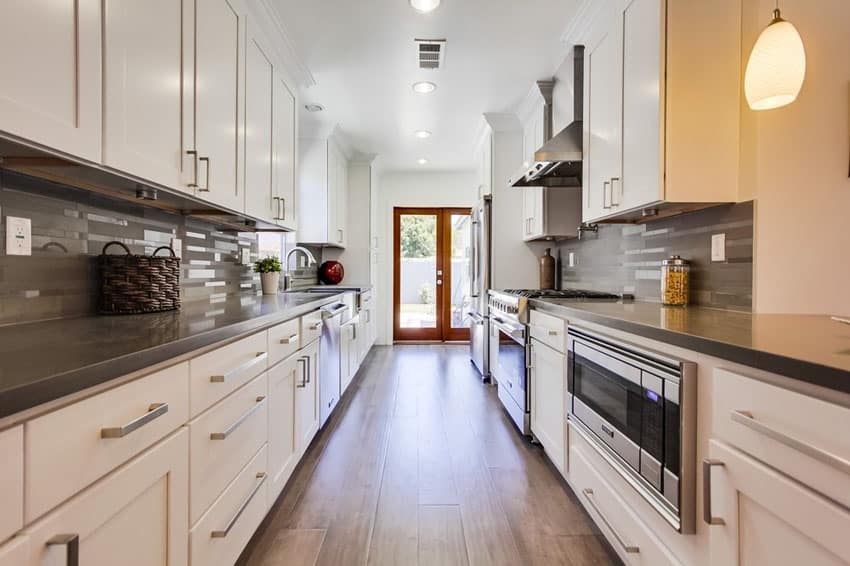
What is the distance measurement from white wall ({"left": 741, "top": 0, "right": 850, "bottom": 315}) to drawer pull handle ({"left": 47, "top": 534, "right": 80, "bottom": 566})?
6.72 ft

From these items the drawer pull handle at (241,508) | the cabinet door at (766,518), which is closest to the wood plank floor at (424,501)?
the drawer pull handle at (241,508)

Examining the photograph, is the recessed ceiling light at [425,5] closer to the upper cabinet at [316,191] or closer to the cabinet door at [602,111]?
the cabinet door at [602,111]

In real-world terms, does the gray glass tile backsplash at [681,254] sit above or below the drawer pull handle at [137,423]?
above

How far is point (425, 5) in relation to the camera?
2.37 meters

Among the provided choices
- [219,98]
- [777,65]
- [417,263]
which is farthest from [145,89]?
[417,263]

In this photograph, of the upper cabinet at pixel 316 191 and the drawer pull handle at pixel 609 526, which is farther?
the upper cabinet at pixel 316 191

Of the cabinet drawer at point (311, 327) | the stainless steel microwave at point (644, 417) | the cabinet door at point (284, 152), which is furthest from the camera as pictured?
the cabinet door at point (284, 152)

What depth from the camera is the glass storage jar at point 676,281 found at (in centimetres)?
195

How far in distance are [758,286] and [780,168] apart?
0.44m

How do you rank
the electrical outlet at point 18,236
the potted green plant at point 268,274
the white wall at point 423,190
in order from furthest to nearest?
1. the white wall at point 423,190
2. the potted green plant at point 268,274
3. the electrical outlet at point 18,236

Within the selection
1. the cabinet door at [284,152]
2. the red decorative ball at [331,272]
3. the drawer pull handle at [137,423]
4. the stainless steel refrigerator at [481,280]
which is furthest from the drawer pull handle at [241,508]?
the red decorative ball at [331,272]

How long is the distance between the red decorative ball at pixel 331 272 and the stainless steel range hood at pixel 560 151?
2.51m

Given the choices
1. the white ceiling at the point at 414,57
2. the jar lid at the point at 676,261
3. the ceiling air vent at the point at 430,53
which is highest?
the white ceiling at the point at 414,57

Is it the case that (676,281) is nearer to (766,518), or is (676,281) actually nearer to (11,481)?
(766,518)
